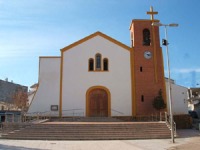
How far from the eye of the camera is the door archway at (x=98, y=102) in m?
30.9

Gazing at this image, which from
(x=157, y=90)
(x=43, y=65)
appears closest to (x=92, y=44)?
(x=43, y=65)

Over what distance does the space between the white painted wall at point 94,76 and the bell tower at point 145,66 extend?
821 millimetres

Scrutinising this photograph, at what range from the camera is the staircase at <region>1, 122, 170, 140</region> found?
21.3 meters

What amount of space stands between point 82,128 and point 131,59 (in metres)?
12.3

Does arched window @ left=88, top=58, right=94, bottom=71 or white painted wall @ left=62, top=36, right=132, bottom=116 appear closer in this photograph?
white painted wall @ left=62, top=36, right=132, bottom=116

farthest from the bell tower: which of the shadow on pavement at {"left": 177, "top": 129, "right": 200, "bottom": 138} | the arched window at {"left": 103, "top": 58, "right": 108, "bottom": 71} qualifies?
the shadow on pavement at {"left": 177, "top": 129, "right": 200, "bottom": 138}

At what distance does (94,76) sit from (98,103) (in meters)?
3.14

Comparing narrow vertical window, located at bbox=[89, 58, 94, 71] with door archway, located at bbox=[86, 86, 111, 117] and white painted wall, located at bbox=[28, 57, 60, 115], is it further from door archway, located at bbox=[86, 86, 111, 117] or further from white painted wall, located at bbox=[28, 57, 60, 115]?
white painted wall, located at bbox=[28, 57, 60, 115]

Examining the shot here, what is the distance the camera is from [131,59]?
3203 cm

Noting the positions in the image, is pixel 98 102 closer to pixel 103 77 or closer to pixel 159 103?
pixel 103 77

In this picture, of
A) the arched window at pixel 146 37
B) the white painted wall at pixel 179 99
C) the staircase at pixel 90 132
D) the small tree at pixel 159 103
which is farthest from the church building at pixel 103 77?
the staircase at pixel 90 132

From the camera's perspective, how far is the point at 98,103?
31.3 meters

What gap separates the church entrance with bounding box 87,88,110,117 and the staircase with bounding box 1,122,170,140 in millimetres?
7631

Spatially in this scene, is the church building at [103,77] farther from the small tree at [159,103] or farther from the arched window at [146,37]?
the small tree at [159,103]
